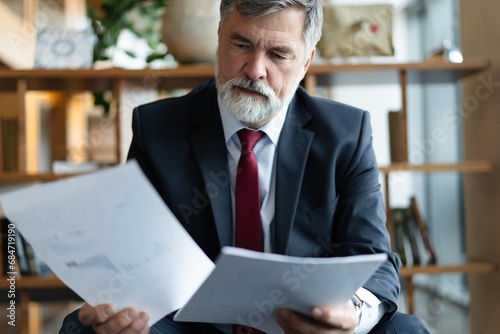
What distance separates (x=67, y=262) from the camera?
1134 mm

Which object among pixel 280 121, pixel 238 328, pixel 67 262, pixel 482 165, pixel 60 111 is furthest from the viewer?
pixel 60 111

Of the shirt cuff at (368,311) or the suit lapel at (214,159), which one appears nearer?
the shirt cuff at (368,311)

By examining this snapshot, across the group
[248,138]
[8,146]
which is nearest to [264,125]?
[248,138]

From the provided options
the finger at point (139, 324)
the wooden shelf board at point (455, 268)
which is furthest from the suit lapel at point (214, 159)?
the wooden shelf board at point (455, 268)

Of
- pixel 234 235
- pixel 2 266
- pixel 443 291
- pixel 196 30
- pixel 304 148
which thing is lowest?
pixel 443 291

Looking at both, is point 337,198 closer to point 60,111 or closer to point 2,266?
point 2,266

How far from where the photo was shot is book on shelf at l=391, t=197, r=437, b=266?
2.82 m

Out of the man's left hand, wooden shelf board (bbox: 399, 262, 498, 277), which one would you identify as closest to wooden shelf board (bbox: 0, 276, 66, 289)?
wooden shelf board (bbox: 399, 262, 498, 277)

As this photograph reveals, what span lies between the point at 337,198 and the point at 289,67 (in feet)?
0.99

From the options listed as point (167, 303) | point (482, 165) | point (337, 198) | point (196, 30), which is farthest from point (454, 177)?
point (167, 303)

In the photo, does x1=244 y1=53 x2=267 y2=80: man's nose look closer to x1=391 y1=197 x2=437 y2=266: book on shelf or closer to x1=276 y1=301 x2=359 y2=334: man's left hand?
x1=276 y1=301 x2=359 y2=334: man's left hand

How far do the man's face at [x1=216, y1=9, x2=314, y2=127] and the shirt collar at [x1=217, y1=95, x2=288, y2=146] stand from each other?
7 cm

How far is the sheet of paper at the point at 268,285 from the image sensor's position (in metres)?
1.08

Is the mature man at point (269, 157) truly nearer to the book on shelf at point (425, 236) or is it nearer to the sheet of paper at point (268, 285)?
the sheet of paper at point (268, 285)
